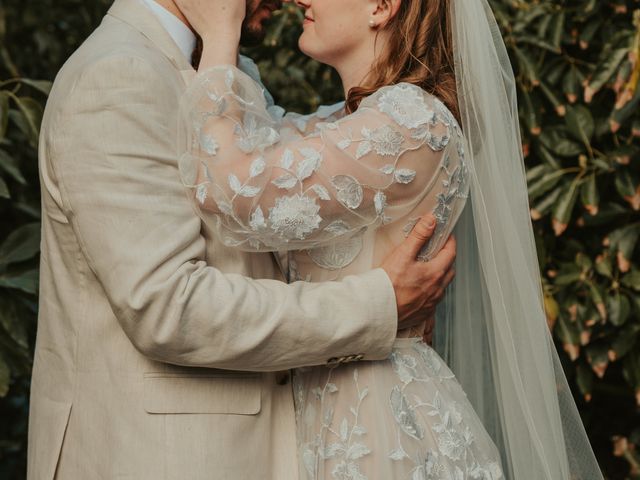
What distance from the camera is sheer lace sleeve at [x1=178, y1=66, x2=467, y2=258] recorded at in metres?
2.19

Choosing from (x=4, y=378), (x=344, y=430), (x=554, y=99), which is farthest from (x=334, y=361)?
(x=554, y=99)

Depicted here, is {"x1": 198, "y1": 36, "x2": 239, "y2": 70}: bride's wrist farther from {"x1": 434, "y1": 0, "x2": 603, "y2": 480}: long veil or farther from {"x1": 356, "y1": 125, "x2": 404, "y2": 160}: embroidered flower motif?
{"x1": 434, "y1": 0, "x2": 603, "y2": 480}: long veil

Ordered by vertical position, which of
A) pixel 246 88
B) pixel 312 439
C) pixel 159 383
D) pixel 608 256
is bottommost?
pixel 608 256

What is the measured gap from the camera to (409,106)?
235cm

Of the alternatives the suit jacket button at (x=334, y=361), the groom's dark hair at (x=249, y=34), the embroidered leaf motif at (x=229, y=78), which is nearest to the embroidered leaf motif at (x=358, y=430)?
the suit jacket button at (x=334, y=361)

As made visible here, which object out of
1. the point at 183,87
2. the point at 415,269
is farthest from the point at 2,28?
the point at 415,269

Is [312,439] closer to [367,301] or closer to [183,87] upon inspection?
[367,301]

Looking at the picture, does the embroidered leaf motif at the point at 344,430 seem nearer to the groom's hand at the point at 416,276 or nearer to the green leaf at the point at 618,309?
the groom's hand at the point at 416,276

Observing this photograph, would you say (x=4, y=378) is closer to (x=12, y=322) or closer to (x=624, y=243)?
(x=12, y=322)

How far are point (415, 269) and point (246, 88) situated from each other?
514 mm

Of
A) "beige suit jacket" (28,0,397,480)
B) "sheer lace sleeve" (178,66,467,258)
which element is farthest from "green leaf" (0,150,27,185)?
"sheer lace sleeve" (178,66,467,258)

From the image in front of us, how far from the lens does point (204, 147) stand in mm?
2174

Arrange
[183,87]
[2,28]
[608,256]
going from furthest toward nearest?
1. [2,28]
2. [608,256]
3. [183,87]

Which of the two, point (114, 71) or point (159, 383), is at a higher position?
point (114, 71)
